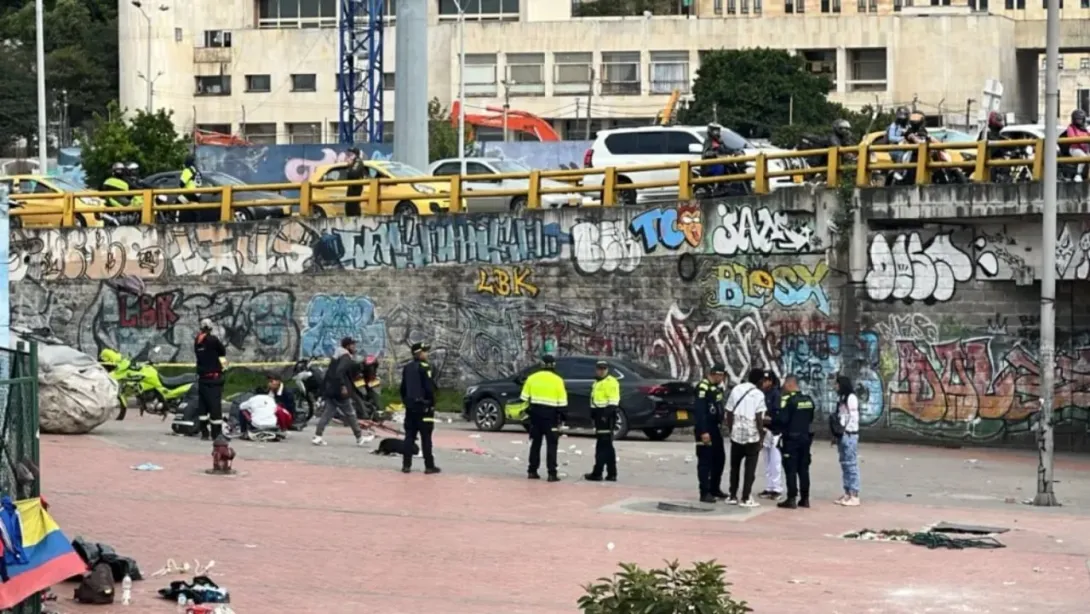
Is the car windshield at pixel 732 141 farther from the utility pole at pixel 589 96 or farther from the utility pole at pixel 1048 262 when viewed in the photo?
the utility pole at pixel 589 96

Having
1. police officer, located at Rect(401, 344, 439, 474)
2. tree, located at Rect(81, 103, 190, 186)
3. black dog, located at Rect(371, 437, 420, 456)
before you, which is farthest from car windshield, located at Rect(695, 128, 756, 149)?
tree, located at Rect(81, 103, 190, 186)

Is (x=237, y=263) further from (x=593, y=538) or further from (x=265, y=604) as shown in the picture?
(x=265, y=604)

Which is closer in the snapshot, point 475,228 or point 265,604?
point 265,604

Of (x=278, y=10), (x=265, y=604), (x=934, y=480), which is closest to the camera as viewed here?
(x=265, y=604)

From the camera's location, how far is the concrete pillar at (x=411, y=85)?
4294 cm

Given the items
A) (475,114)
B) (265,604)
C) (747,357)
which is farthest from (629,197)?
(475,114)

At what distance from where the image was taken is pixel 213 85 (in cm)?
9669

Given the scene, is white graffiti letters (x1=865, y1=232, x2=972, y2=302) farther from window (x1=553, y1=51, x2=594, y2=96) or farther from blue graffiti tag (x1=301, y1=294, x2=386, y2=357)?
window (x1=553, y1=51, x2=594, y2=96)

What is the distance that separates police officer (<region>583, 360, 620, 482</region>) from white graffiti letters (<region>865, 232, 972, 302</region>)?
8.53m

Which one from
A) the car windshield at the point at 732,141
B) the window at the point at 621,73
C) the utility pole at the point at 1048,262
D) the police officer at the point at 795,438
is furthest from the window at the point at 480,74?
the police officer at the point at 795,438

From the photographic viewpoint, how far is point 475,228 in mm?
34938

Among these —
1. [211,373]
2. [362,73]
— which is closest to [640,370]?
[211,373]

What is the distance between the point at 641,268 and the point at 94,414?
34.5 ft

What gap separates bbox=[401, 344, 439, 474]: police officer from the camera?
2378 cm
